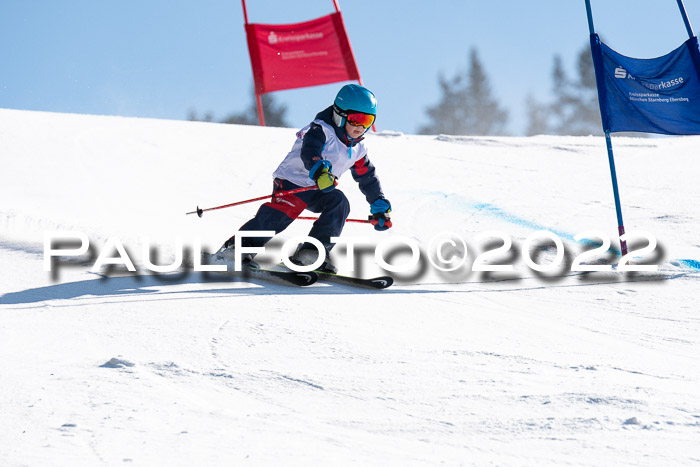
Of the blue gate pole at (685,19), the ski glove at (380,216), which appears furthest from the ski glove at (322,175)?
the blue gate pole at (685,19)

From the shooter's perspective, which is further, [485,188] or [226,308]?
[485,188]

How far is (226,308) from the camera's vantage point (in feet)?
11.2

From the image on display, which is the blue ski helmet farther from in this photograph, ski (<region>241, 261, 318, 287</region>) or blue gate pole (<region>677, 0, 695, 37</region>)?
blue gate pole (<region>677, 0, 695, 37</region>)

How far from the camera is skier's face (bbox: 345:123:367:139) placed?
4.38m

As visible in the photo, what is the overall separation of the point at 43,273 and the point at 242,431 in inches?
103

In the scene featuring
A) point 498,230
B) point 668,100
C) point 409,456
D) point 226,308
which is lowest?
point 409,456

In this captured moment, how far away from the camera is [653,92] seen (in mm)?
5363

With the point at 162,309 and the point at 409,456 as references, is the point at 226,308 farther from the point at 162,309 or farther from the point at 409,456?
the point at 409,456

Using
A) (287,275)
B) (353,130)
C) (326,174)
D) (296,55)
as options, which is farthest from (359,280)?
(296,55)

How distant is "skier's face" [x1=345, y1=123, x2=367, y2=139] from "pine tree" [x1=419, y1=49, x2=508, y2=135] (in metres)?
40.1

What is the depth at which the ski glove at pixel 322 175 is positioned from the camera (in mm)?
4117

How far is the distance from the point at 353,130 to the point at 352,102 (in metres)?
0.18

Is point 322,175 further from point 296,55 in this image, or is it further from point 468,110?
point 468,110

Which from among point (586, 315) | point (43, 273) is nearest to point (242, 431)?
point (586, 315)
